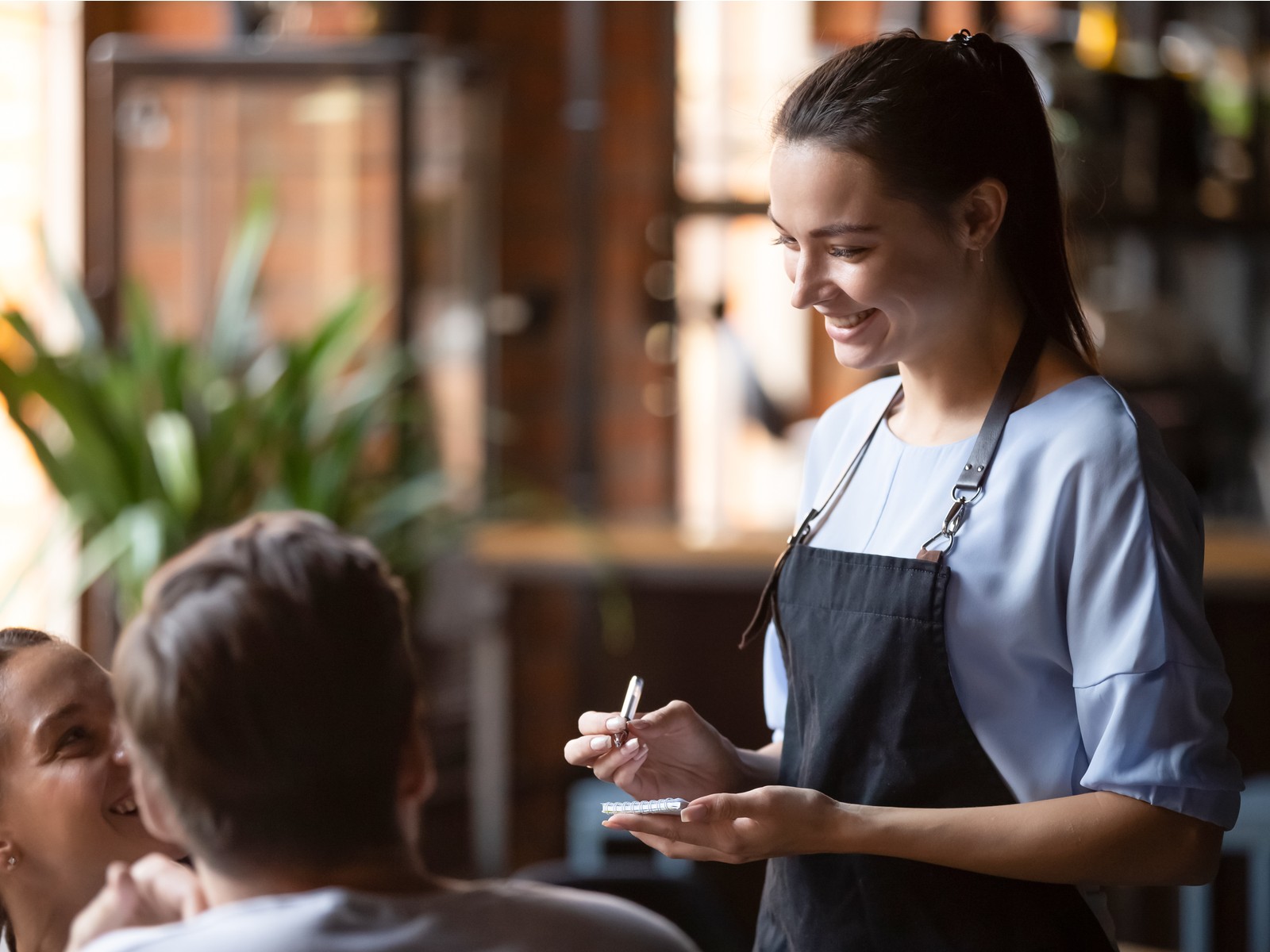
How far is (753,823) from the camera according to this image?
3.25 ft

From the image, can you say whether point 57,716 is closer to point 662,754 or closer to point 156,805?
point 156,805

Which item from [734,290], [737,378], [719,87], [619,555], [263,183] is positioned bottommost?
[619,555]

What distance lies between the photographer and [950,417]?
45.7 inches

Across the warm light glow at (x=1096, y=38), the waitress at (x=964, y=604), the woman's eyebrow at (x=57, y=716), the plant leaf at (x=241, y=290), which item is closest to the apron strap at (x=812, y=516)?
the waitress at (x=964, y=604)

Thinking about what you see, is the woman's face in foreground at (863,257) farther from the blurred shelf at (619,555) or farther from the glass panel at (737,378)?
the glass panel at (737,378)

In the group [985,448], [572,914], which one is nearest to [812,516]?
[985,448]

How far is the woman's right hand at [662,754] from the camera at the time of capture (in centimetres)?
110

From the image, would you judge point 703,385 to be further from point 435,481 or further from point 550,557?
point 435,481

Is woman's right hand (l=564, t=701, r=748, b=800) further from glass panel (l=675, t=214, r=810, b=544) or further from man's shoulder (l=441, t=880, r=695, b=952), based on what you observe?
glass panel (l=675, t=214, r=810, b=544)

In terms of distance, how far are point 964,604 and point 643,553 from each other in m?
2.17

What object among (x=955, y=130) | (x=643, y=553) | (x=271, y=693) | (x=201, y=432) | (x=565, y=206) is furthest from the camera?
(x=565, y=206)

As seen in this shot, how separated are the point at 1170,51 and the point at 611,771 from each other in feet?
10.7

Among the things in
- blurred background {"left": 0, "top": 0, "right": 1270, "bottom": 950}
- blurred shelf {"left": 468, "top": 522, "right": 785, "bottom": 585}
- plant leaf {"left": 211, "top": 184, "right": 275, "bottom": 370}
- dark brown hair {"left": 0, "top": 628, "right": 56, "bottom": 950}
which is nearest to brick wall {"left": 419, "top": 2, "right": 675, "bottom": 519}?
blurred background {"left": 0, "top": 0, "right": 1270, "bottom": 950}

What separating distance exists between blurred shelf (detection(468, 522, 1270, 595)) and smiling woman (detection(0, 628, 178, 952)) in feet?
7.03
